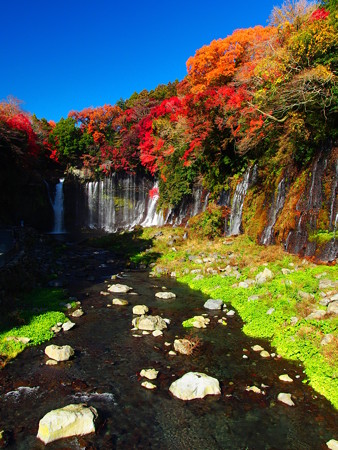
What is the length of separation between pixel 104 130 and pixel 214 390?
44.1 meters

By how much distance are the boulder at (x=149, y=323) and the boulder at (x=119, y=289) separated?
14.0 ft

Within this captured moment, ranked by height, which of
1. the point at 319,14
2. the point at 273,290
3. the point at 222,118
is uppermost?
the point at 319,14

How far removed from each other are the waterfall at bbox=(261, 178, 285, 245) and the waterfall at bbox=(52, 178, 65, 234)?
95.1 feet

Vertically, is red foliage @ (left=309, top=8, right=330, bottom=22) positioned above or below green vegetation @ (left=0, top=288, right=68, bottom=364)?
above

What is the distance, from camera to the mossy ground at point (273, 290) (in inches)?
329

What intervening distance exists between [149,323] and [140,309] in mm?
1533

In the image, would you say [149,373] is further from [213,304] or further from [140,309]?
[213,304]

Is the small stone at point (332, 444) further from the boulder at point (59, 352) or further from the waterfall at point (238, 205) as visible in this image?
the waterfall at point (238, 205)

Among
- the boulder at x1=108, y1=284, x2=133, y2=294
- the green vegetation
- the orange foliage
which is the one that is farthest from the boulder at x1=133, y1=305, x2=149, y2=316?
the orange foliage

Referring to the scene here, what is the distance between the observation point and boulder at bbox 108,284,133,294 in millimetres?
15792

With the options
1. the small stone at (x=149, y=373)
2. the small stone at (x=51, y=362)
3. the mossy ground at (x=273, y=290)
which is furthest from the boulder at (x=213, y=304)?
the small stone at (x=51, y=362)

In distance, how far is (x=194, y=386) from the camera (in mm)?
7441

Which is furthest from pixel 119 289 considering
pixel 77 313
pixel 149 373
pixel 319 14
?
pixel 319 14

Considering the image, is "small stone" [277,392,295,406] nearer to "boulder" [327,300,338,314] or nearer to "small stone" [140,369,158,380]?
"small stone" [140,369,158,380]
